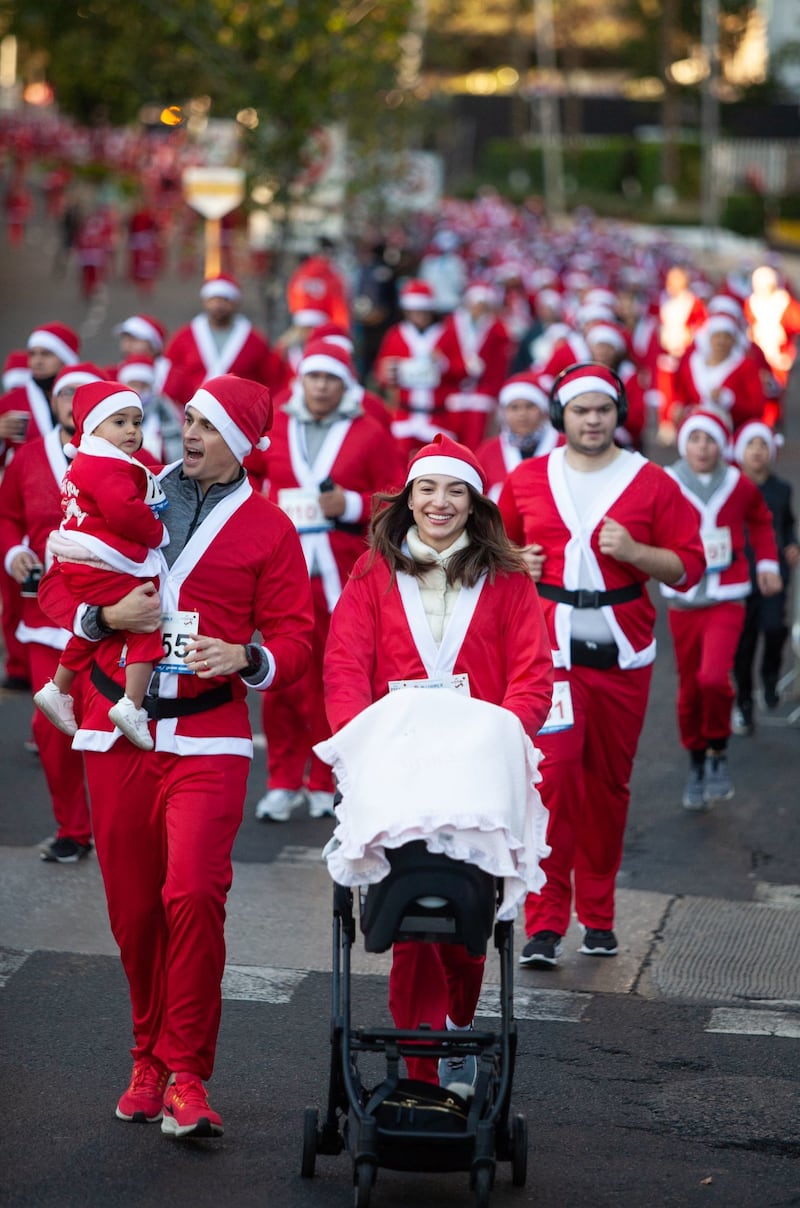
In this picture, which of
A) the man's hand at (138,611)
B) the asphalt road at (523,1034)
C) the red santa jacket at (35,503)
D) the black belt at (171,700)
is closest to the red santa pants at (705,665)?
the asphalt road at (523,1034)

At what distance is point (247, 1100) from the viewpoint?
621cm

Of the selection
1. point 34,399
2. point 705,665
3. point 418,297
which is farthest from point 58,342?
point 418,297

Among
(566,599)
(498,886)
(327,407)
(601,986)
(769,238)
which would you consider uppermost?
(769,238)

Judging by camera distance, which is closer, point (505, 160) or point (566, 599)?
point (566, 599)

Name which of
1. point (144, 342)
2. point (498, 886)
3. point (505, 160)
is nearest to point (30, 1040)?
point (498, 886)

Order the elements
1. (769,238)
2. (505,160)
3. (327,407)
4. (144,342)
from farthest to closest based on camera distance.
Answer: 1. (505,160)
2. (769,238)
3. (144,342)
4. (327,407)

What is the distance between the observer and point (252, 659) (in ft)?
19.1

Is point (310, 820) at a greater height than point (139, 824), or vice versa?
point (139, 824)

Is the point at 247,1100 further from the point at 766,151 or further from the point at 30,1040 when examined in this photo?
the point at 766,151

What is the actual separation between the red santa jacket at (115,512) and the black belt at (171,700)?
355 millimetres

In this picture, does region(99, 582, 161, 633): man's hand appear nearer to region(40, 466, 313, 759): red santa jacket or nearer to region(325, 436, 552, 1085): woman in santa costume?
region(40, 466, 313, 759): red santa jacket

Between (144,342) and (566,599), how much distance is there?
5464mm

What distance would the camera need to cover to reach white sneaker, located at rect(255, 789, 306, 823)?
9656 mm

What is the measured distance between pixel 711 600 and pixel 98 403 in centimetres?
479
